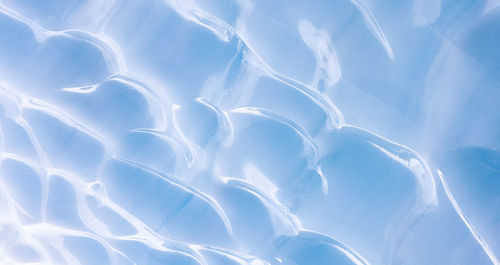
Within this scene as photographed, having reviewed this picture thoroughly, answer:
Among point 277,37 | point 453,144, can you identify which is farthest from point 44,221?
point 453,144

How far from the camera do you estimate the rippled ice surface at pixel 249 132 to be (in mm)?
431

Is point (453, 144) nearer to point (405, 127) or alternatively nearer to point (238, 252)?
point (405, 127)

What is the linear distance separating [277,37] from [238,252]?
0.22 m

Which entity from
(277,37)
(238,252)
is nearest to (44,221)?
(238,252)

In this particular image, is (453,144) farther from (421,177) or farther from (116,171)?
(116,171)

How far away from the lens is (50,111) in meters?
0.56

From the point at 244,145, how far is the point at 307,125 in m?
0.07

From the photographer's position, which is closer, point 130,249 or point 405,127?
point 405,127

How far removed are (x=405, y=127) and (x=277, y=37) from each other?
14cm

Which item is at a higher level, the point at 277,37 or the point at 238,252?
the point at 277,37

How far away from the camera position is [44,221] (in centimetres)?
60

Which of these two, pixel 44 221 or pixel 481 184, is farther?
pixel 44 221

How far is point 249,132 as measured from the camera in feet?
1.62

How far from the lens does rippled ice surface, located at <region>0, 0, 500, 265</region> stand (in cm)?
43
